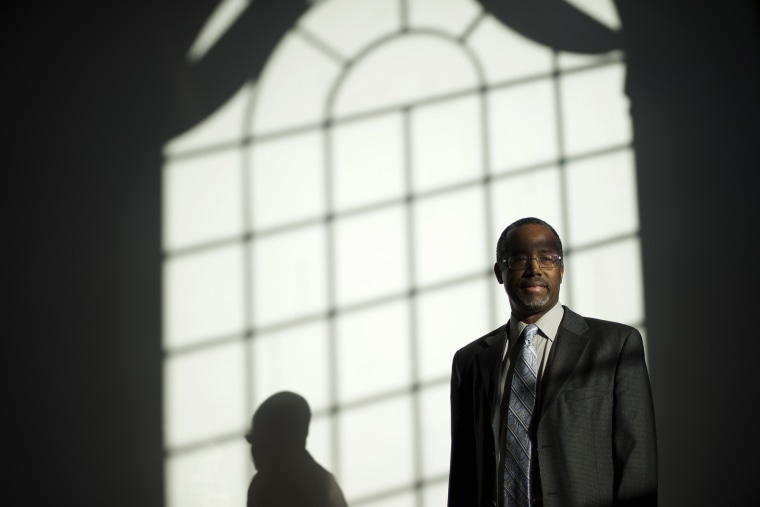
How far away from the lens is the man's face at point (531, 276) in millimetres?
2578

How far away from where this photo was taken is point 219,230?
3.97m

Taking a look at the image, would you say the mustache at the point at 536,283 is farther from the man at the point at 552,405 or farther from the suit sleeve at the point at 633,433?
the suit sleeve at the point at 633,433

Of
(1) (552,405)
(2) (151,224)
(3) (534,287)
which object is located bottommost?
(1) (552,405)

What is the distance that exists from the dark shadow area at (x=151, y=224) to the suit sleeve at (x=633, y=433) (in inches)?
63.2

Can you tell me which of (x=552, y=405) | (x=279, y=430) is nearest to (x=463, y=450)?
→ (x=552, y=405)

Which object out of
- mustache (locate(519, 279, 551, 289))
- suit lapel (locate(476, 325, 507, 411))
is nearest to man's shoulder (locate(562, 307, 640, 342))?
mustache (locate(519, 279, 551, 289))

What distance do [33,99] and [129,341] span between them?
4.67 ft

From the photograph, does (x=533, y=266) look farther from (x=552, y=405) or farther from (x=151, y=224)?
(x=151, y=224)

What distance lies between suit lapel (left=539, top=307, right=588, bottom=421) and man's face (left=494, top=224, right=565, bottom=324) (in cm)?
10

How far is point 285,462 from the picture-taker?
12.6 ft

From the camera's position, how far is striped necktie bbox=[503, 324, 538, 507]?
2.41m

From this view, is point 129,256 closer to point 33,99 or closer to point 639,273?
point 33,99

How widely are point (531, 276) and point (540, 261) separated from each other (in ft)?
0.21

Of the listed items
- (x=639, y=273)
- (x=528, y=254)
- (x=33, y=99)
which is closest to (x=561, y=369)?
(x=528, y=254)
